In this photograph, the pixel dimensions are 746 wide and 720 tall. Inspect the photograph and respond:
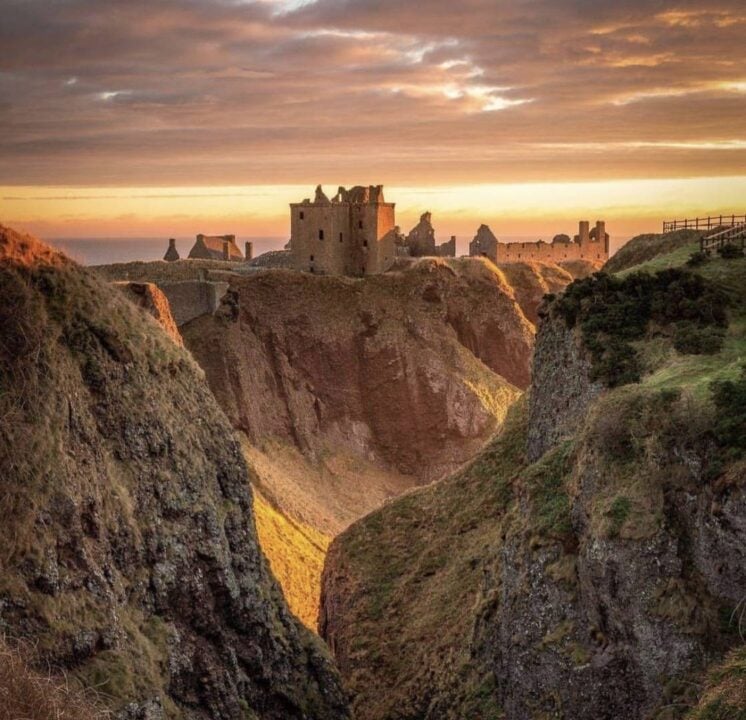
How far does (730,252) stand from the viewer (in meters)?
55.8

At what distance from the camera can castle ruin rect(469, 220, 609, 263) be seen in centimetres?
11869

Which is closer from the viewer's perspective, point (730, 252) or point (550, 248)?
point (730, 252)

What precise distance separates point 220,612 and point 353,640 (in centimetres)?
1757

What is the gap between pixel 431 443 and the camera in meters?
96.2

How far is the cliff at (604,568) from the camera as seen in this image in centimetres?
3325

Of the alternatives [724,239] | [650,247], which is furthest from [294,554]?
[724,239]

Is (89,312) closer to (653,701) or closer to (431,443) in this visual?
(653,701)

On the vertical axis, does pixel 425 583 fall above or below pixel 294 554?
above

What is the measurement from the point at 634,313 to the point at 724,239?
36.0 feet

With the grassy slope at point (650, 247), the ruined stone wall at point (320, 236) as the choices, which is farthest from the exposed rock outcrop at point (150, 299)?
the ruined stone wall at point (320, 236)

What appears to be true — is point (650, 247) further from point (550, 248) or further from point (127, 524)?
point (550, 248)

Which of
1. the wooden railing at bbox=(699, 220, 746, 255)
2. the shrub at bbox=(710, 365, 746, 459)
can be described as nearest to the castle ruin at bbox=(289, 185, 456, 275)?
the wooden railing at bbox=(699, 220, 746, 255)

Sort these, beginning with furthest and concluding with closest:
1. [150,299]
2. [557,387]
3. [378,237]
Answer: [378,237] → [150,299] → [557,387]

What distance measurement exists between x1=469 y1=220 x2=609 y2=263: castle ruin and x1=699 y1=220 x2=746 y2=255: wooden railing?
192ft
